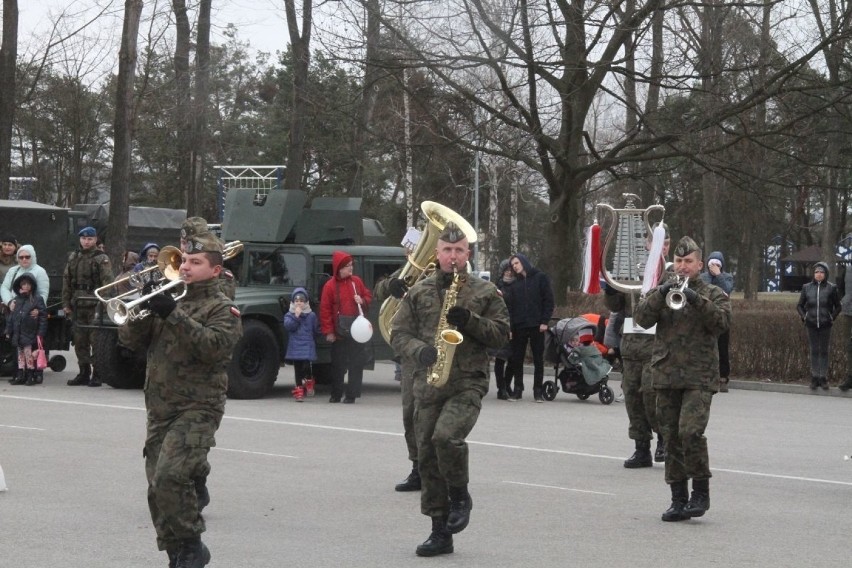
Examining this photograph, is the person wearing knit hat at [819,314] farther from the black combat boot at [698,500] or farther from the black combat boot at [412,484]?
the black combat boot at [698,500]

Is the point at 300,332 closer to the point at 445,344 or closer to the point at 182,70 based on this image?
the point at 445,344

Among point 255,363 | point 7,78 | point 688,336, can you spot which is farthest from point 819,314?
point 7,78

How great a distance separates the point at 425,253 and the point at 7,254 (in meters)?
10.2

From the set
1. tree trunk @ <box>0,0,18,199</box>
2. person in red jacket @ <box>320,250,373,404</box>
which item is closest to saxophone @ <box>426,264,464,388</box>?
person in red jacket @ <box>320,250,373,404</box>

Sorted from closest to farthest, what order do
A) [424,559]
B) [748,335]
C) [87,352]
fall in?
[424,559]
[87,352]
[748,335]

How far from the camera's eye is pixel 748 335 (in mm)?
20984

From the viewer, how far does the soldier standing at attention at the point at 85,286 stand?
1775cm

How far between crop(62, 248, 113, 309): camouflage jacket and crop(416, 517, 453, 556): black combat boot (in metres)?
10.9

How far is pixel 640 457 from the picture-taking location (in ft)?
37.9

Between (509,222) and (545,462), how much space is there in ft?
165

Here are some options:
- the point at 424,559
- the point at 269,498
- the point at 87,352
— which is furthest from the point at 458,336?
the point at 87,352

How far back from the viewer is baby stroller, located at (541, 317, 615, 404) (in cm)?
1752

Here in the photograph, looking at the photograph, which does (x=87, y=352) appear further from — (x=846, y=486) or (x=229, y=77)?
(x=229, y=77)

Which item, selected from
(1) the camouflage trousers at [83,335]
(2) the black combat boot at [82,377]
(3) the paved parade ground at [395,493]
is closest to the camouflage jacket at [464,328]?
(3) the paved parade ground at [395,493]
